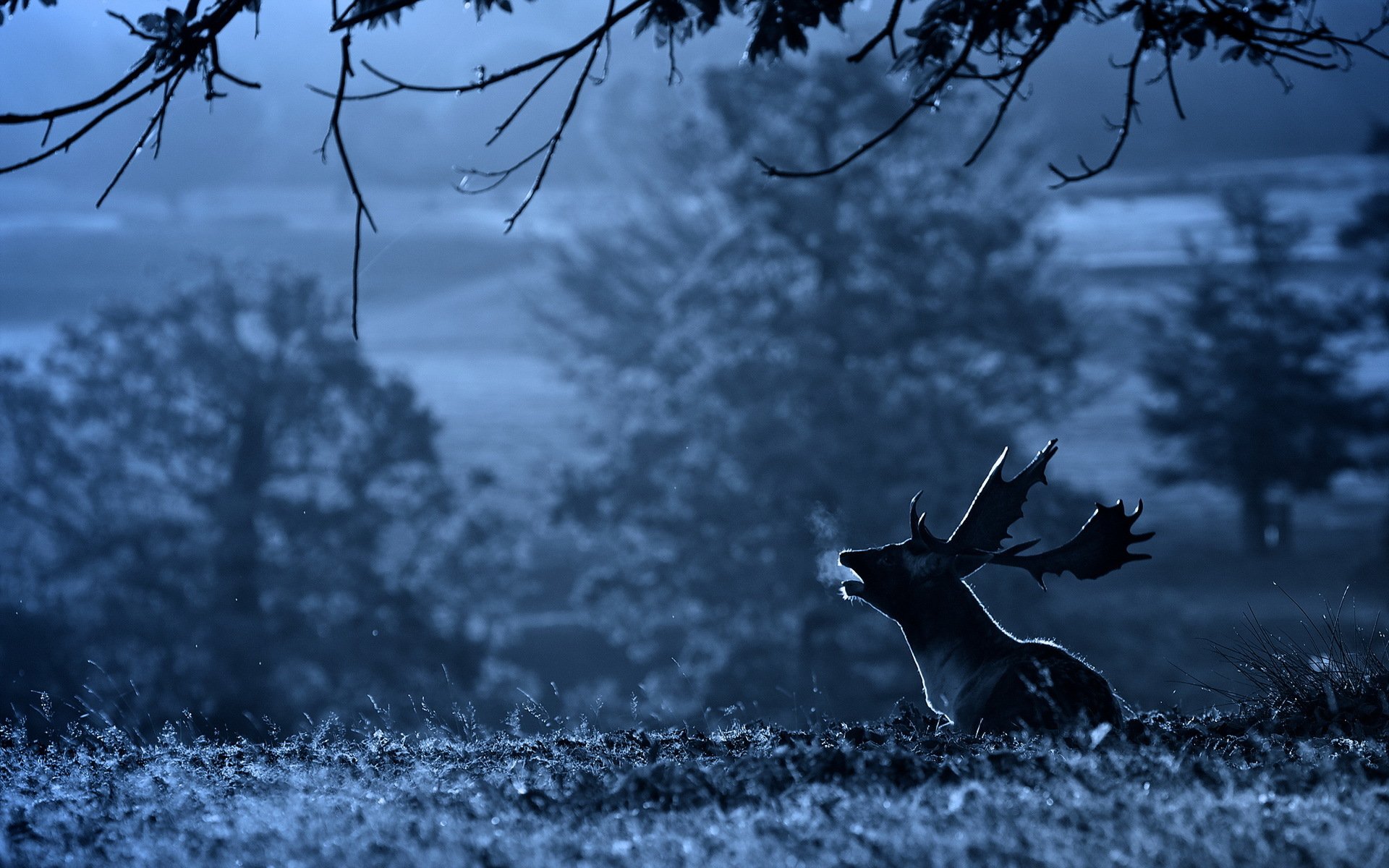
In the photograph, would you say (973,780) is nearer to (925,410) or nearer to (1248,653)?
(1248,653)

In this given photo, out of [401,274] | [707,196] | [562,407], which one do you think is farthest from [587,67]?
[401,274]

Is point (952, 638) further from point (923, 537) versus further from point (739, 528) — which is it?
point (739, 528)

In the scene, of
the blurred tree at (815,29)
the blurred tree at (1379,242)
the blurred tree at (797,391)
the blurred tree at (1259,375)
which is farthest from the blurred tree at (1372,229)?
the blurred tree at (815,29)

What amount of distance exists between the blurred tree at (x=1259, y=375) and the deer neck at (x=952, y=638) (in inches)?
1452

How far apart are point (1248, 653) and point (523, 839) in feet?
16.3

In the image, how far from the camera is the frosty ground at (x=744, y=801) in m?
4.47

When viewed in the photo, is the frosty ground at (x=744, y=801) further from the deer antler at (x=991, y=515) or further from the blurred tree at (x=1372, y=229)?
the blurred tree at (x=1372, y=229)

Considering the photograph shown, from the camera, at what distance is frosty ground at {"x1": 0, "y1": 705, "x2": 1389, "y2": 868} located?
14.7 ft

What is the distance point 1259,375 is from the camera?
4009cm

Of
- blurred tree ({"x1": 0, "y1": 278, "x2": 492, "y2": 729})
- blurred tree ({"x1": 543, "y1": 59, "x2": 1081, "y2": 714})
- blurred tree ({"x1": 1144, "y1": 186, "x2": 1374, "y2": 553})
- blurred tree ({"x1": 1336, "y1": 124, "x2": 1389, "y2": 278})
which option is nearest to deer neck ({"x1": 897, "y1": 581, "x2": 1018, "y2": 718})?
blurred tree ({"x1": 543, "y1": 59, "x2": 1081, "y2": 714})

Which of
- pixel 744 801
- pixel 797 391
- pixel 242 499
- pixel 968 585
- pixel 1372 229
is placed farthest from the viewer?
pixel 1372 229

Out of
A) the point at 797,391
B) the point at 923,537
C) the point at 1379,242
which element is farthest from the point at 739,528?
the point at 1379,242

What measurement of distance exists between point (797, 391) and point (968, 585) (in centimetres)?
1790

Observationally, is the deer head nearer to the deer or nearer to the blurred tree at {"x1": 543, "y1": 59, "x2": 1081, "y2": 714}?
the deer
